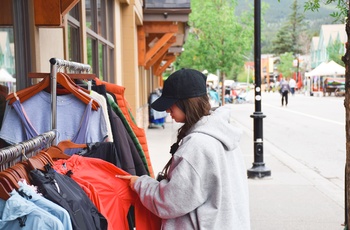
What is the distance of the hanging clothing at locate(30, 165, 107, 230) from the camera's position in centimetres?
207

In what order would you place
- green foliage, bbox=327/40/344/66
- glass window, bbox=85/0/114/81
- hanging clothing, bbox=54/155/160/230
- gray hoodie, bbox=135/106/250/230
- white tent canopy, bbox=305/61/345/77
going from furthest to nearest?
green foliage, bbox=327/40/344/66 → white tent canopy, bbox=305/61/345/77 → glass window, bbox=85/0/114/81 → hanging clothing, bbox=54/155/160/230 → gray hoodie, bbox=135/106/250/230

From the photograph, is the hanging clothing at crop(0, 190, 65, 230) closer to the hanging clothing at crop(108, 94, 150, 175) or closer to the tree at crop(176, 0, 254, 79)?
the hanging clothing at crop(108, 94, 150, 175)

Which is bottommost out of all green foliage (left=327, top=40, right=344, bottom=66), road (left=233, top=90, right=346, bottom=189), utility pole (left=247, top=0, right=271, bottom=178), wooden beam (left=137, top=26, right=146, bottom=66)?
road (left=233, top=90, right=346, bottom=189)

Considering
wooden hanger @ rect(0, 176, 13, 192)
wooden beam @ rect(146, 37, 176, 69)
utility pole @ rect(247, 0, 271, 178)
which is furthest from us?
wooden beam @ rect(146, 37, 176, 69)

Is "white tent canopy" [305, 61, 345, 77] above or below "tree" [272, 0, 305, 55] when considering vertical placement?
below

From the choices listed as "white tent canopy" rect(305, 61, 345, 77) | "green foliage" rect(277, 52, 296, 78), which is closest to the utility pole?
"white tent canopy" rect(305, 61, 345, 77)

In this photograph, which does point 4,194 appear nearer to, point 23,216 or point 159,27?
point 23,216

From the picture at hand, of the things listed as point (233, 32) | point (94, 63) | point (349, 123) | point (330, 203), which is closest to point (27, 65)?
point (349, 123)

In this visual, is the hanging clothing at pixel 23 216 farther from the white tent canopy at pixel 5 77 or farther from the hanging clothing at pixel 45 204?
the white tent canopy at pixel 5 77

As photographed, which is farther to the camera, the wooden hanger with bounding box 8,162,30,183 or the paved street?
the paved street

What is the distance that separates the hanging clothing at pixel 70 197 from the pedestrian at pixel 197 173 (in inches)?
13.6

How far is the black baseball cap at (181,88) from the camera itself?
102 inches

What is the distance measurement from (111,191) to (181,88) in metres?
0.63

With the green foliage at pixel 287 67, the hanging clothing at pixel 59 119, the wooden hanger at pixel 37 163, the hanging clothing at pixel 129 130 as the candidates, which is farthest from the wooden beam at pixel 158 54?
the green foliage at pixel 287 67
